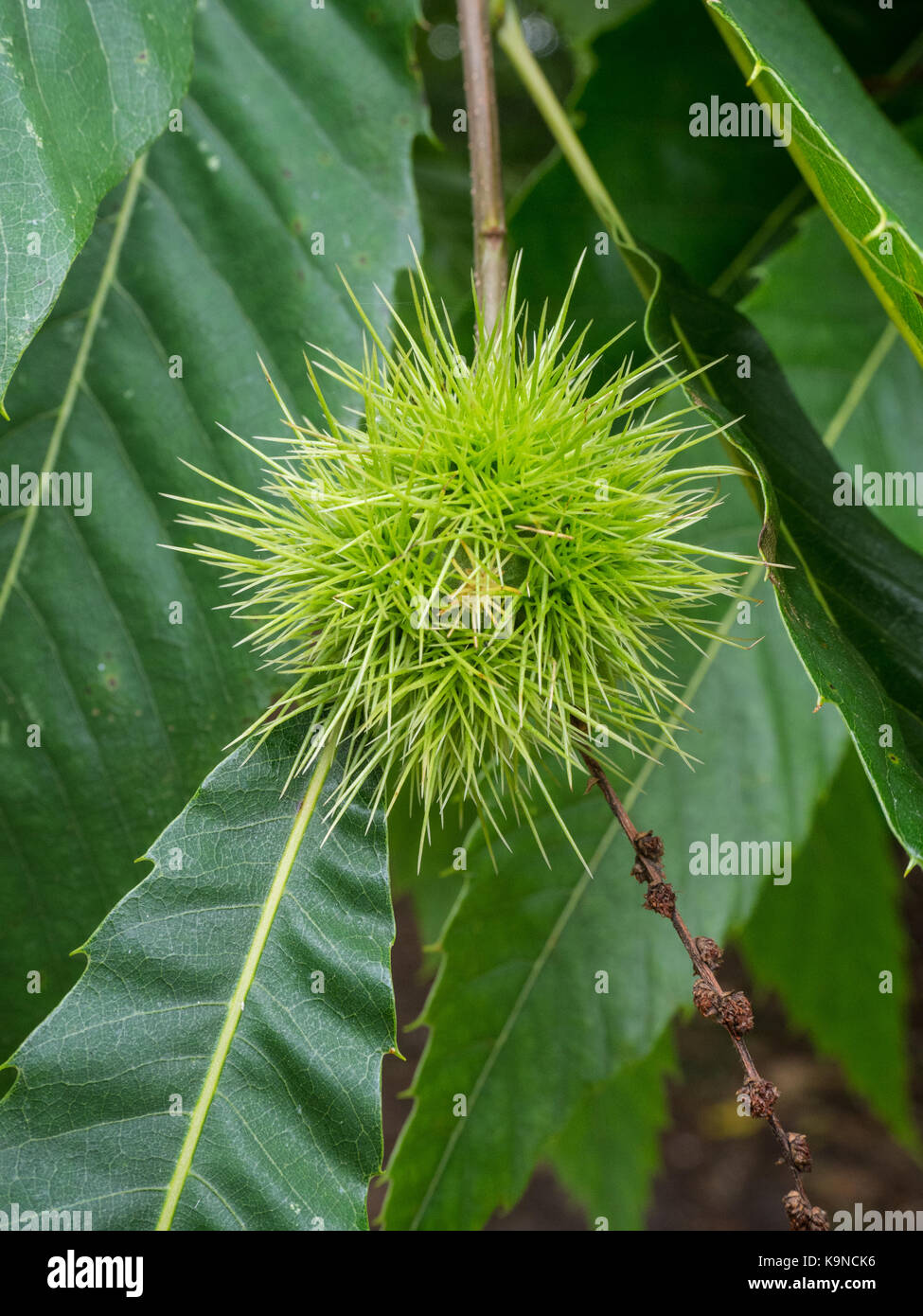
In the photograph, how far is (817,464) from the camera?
1.00 m

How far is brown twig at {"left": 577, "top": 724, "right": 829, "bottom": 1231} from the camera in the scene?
0.65 meters

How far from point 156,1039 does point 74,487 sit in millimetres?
620

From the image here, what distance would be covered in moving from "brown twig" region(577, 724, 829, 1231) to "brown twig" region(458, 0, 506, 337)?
1.29 ft

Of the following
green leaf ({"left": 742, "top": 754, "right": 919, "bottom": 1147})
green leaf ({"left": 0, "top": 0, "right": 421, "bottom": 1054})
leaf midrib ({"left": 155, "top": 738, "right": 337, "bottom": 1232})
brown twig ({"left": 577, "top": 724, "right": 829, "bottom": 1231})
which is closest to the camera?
brown twig ({"left": 577, "top": 724, "right": 829, "bottom": 1231})

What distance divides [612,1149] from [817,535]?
138 centimetres

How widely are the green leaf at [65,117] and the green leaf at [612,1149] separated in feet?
5.27

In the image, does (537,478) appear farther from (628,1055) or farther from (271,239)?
(628,1055)

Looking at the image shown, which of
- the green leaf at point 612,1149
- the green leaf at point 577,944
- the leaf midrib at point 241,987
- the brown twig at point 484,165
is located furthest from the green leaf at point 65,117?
the green leaf at point 612,1149

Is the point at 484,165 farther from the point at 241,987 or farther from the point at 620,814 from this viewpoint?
the point at 241,987

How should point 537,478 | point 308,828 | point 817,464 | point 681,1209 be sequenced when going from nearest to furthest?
point 537,478, point 308,828, point 817,464, point 681,1209

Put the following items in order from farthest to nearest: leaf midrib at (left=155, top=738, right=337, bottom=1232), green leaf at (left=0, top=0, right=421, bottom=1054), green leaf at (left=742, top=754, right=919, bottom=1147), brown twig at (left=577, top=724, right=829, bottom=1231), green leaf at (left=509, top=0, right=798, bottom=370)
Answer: green leaf at (left=742, top=754, right=919, bottom=1147) < green leaf at (left=509, top=0, right=798, bottom=370) < green leaf at (left=0, top=0, right=421, bottom=1054) < leaf midrib at (left=155, top=738, right=337, bottom=1232) < brown twig at (left=577, top=724, right=829, bottom=1231)

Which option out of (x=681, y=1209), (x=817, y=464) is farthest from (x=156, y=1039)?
(x=681, y=1209)

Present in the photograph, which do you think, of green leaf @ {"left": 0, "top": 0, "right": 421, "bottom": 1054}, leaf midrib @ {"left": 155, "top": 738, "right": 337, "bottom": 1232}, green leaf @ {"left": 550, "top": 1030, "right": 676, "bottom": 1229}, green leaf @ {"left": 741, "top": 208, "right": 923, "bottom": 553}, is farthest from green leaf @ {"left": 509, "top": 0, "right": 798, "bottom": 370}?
green leaf @ {"left": 550, "top": 1030, "right": 676, "bottom": 1229}

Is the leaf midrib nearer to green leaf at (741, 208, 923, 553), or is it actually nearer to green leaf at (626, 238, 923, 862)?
green leaf at (626, 238, 923, 862)
